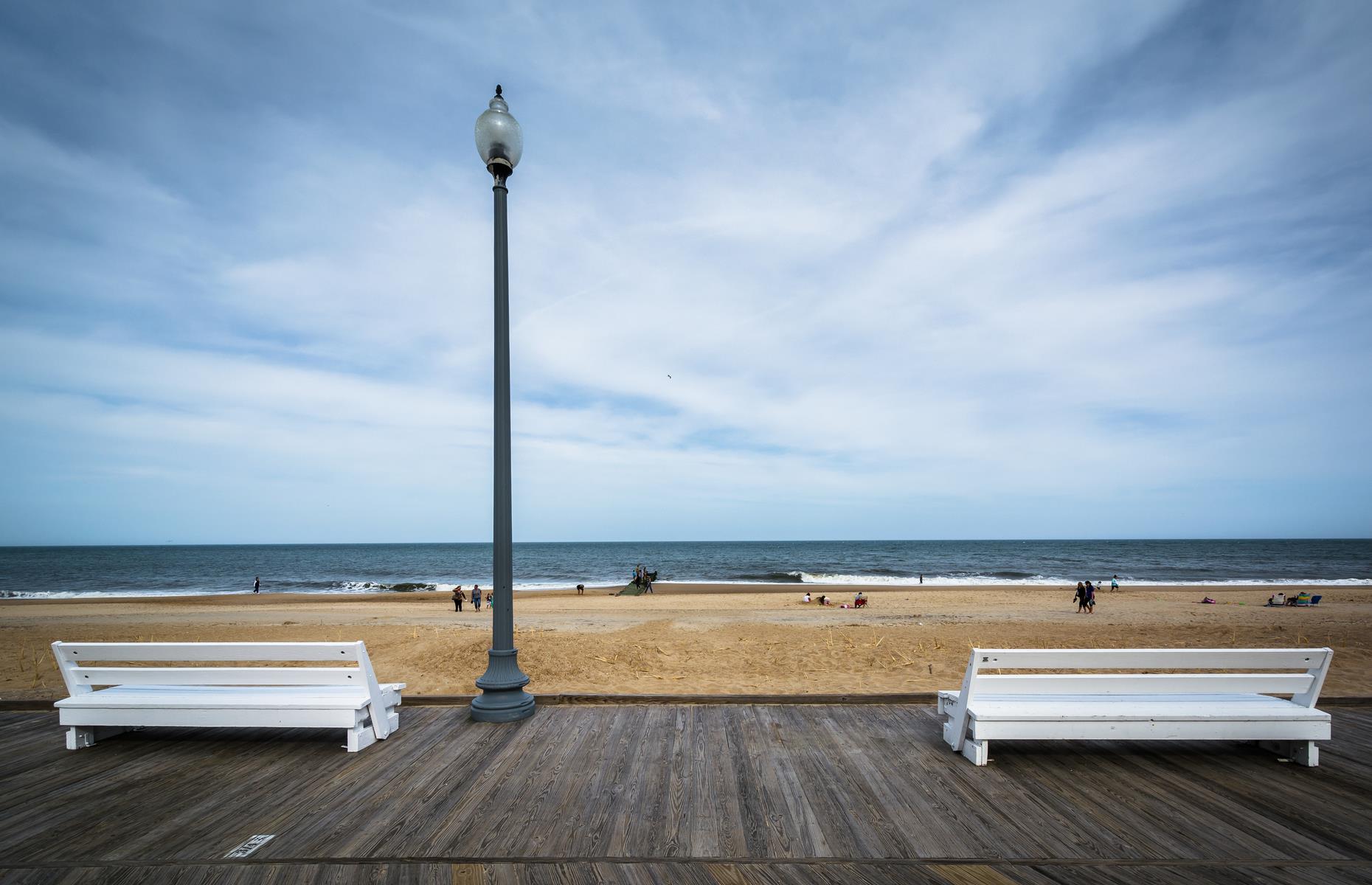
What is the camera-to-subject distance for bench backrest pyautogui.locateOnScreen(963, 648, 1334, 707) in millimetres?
3934

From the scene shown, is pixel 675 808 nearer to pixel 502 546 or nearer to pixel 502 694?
pixel 502 694

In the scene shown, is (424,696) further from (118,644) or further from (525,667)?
(525,667)

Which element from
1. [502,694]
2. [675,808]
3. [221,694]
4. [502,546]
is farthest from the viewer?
[502,694]

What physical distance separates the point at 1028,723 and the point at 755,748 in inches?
69.2

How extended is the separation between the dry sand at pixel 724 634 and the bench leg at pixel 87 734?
378cm

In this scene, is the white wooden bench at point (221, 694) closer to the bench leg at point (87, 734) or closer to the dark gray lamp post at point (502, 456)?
the bench leg at point (87, 734)

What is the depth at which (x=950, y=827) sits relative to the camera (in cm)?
318

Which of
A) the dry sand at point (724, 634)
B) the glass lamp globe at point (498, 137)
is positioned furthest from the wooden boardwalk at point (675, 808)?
the glass lamp globe at point (498, 137)

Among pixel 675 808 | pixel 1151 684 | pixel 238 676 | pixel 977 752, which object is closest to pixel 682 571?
pixel 238 676

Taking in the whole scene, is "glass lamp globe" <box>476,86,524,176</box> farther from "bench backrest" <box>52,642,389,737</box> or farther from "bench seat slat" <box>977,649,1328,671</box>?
"bench seat slat" <box>977,649,1328,671</box>

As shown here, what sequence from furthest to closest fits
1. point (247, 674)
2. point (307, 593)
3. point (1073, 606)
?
point (307, 593) < point (1073, 606) < point (247, 674)

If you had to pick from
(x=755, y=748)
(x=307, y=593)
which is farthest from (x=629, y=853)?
(x=307, y=593)

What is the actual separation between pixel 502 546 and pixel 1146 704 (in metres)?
4.68

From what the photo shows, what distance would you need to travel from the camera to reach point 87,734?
4.50m
